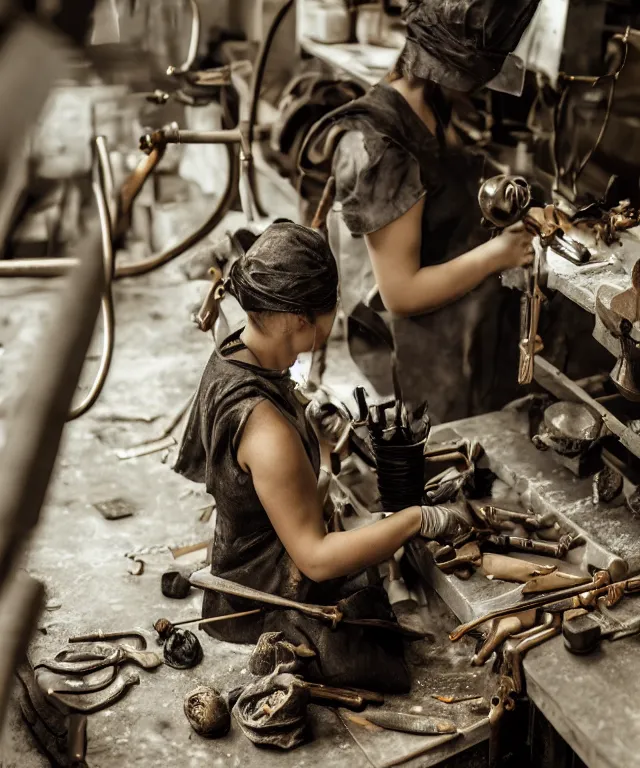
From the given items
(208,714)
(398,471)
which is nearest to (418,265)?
(398,471)

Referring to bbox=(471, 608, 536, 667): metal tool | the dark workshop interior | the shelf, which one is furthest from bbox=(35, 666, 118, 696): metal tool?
the shelf

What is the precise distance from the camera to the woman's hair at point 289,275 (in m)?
3.21

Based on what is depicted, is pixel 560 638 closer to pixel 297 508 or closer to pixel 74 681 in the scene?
pixel 297 508

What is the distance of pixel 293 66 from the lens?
7320 millimetres

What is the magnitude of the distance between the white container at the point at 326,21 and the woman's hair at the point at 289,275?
12.2 ft

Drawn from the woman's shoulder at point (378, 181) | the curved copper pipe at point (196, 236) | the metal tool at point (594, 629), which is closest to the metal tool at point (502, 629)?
the metal tool at point (594, 629)

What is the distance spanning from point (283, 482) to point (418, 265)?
121 cm

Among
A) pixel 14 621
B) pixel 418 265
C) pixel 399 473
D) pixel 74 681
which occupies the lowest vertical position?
pixel 74 681

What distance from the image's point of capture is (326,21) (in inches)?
257

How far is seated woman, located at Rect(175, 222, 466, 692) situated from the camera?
3.24 m

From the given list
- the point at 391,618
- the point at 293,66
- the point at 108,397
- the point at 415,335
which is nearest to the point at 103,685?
the point at 391,618

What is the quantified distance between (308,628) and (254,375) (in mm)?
945

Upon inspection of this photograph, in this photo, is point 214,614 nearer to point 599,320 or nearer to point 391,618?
point 391,618

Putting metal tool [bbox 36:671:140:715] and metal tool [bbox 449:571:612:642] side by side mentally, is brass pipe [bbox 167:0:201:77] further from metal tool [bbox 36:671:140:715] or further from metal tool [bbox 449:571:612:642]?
metal tool [bbox 449:571:612:642]
